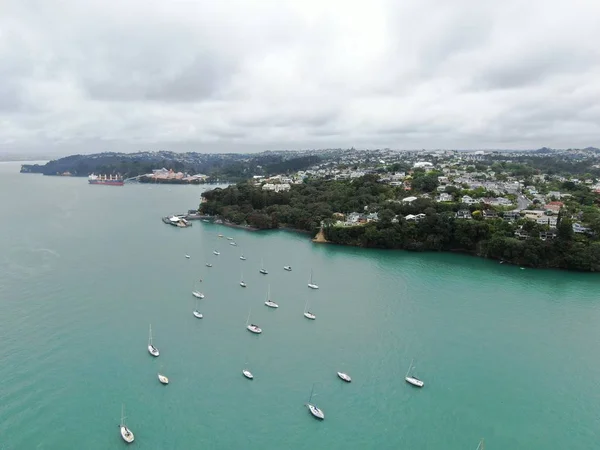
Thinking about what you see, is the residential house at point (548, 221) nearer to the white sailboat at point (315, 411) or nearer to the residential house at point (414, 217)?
the residential house at point (414, 217)

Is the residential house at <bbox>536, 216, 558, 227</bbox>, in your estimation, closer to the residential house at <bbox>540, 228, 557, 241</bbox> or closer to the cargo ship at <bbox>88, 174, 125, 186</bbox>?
the residential house at <bbox>540, 228, 557, 241</bbox>

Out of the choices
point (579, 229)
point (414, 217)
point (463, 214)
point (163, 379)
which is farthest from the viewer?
point (414, 217)

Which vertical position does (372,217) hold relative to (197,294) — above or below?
above

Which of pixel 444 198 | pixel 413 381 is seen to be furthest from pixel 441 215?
pixel 413 381

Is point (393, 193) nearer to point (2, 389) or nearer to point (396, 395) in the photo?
point (396, 395)

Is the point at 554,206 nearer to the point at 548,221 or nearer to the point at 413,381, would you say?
the point at 548,221

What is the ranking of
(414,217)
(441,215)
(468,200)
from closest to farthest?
(441,215) < (414,217) < (468,200)
